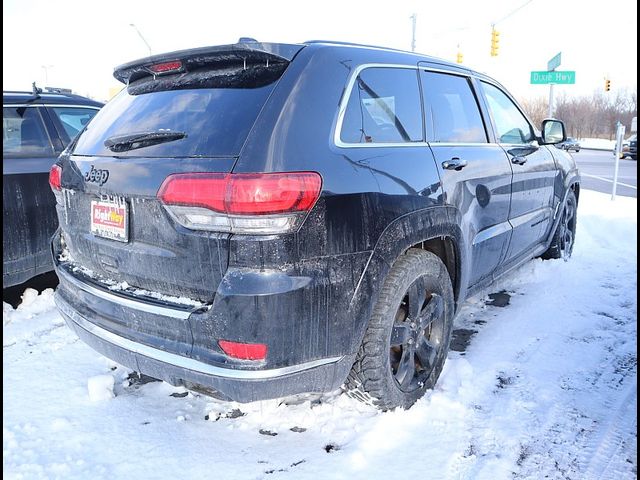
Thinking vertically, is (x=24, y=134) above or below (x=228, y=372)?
above

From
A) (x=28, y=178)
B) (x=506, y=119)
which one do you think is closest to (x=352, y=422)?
(x=506, y=119)

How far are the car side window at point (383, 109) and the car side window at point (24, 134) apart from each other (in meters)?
3.13

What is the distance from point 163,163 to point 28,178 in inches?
104

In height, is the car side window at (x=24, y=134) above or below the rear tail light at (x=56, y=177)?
above

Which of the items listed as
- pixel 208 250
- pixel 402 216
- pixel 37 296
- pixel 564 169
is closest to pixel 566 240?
pixel 564 169

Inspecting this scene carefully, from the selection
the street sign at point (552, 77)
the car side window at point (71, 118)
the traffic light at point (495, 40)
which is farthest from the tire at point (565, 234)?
the traffic light at point (495, 40)

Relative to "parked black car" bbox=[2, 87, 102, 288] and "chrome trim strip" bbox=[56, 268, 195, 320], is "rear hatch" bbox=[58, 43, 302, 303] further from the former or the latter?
"parked black car" bbox=[2, 87, 102, 288]

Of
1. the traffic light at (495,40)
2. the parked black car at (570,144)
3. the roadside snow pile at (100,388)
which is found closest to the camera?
the roadside snow pile at (100,388)

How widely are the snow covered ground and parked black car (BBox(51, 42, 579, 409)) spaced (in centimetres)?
27

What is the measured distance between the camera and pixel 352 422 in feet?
8.50

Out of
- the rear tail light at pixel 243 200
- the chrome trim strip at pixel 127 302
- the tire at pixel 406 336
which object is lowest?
the tire at pixel 406 336

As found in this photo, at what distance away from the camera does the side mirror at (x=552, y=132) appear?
4.51m

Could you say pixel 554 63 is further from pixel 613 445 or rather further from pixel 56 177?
pixel 56 177

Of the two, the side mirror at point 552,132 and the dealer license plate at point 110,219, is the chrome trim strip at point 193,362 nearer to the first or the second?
the dealer license plate at point 110,219
